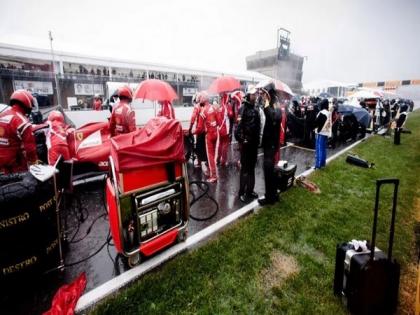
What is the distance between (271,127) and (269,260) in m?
2.58

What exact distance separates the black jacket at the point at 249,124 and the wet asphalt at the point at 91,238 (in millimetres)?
1426

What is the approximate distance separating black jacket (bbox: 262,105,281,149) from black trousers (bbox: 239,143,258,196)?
26 cm

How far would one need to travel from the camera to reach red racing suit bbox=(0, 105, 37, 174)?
3.53m

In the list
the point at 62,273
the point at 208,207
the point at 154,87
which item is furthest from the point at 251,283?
the point at 154,87

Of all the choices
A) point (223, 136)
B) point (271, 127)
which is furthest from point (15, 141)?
point (223, 136)

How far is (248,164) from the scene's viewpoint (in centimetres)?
498

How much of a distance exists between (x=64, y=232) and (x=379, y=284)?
4.29 m

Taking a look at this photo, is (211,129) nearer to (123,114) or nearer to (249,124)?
(249,124)

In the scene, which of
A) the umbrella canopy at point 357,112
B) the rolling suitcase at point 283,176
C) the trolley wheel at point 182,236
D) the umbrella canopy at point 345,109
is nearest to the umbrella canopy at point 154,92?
the rolling suitcase at point 283,176

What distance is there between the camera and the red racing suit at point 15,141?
11.6 feet

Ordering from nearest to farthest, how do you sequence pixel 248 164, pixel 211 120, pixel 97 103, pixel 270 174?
pixel 270 174
pixel 248 164
pixel 211 120
pixel 97 103

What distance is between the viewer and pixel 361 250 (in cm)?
257

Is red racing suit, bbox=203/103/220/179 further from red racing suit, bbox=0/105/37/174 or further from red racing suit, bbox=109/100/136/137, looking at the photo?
red racing suit, bbox=0/105/37/174

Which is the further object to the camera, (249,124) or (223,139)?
(223,139)
